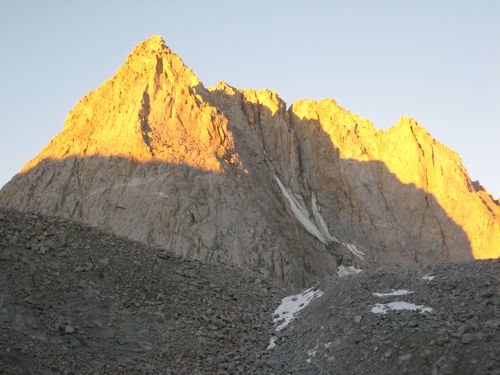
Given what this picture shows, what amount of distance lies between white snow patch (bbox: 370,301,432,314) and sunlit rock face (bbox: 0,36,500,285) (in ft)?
63.8

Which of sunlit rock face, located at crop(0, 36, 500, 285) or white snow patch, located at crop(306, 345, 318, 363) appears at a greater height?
sunlit rock face, located at crop(0, 36, 500, 285)

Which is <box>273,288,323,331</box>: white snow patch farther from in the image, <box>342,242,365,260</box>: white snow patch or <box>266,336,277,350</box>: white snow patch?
<box>342,242,365,260</box>: white snow patch

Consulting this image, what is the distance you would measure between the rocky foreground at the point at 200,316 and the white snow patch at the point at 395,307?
0.03 metres

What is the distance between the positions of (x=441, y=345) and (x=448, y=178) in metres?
52.4

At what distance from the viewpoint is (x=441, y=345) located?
1251 centimetres

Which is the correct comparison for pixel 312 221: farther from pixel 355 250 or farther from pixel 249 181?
pixel 249 181

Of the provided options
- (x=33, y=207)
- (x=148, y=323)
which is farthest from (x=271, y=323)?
(x=33, y=207)

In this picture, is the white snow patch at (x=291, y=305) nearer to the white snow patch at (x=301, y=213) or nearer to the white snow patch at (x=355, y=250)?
the white snow patch at (x=301, y=213)

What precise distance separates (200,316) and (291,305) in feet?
10.0

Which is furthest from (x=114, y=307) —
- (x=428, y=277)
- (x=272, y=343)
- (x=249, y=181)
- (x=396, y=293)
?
(x=249, y=181)

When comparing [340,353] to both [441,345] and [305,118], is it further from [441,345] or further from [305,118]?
[305,118]

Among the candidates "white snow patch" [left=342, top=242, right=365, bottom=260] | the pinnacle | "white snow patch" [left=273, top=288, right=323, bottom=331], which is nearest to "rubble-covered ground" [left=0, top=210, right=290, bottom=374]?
"white snow patch" [left=273, top=288, right=323, bottom=331]

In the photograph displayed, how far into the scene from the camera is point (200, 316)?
16875mm

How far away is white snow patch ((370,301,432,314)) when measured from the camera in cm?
1451
